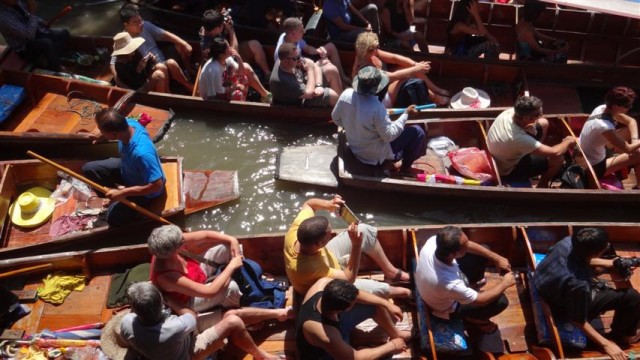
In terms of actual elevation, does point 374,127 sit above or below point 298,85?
above

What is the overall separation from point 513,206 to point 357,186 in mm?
2188

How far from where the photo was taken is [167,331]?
484 cm

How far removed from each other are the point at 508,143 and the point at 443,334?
2751 mm

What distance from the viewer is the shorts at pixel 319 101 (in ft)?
28.1

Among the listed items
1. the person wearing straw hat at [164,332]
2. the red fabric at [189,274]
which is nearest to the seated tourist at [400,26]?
the red fabric at [189,274]

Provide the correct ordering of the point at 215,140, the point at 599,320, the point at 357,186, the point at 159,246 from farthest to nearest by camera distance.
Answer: the point at 215,140
the point at 357,186
the point at 599,320
the point at 159,246

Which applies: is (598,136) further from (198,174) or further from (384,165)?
(198,174)

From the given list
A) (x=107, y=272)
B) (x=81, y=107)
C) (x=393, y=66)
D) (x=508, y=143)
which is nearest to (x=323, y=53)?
(x=393, y=66)

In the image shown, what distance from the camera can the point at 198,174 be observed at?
8.11m

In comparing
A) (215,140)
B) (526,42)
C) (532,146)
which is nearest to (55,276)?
(215,140)

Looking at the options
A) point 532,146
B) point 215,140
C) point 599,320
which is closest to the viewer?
point 599,320

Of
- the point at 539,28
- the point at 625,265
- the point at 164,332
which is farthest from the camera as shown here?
the point at 539,28

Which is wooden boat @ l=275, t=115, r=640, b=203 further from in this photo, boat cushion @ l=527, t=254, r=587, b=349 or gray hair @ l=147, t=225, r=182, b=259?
gray hair @ l=147, t=225, r=182, b=259

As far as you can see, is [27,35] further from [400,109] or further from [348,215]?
[348,215]
